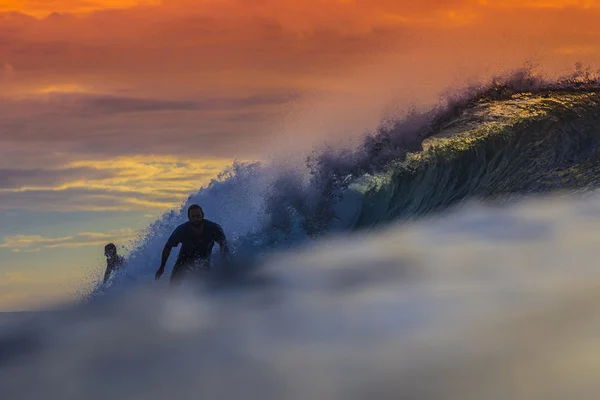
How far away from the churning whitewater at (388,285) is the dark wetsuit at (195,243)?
342 mm

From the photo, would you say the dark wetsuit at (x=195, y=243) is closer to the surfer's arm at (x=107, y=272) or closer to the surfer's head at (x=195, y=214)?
the surfer's head at (x=195, y=214)

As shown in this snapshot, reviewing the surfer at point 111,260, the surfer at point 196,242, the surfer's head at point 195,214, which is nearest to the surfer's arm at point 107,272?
the surfer at point 111,260

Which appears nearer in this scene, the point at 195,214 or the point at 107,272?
the point at 195,214

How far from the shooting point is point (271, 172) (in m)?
17.6

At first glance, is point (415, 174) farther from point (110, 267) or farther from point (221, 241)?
point (110, 267)

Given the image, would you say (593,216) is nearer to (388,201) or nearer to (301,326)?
(388,201)

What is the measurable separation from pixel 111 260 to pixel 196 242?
3.79 meters

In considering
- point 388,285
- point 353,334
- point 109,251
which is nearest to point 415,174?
point 388,285

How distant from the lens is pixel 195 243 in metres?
13.8

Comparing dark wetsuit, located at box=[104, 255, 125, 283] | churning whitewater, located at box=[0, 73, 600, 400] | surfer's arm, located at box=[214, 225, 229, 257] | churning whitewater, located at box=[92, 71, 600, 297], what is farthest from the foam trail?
dark wetsuit, located at box=[104, 255, 125, 283]

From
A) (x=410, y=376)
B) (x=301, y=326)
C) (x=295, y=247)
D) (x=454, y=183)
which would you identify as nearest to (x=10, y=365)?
(x=301, y=326)

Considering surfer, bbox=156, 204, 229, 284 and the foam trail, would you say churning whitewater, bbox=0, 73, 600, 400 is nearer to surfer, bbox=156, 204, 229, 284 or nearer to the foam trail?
the foam trail

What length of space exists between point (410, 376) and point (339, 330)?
1564mm

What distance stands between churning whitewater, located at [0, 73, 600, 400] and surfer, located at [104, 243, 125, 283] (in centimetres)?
22
